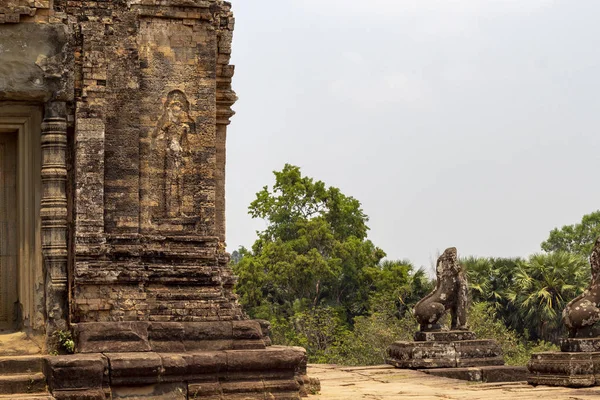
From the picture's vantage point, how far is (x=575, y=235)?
48.7 m

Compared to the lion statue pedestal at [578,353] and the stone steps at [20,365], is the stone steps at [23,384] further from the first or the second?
the lion statue pedestal at [578,353]

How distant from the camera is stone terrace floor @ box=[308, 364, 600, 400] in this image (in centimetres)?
1212

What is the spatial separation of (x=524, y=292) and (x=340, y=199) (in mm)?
9324

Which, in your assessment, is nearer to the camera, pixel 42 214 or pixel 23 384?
pixel 23 384

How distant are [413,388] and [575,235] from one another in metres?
37.0

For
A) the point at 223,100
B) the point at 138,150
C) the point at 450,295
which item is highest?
the point at 223,100

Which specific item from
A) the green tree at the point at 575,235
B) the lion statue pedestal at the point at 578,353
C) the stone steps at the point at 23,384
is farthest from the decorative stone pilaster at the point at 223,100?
the green tree at the point at 575,235

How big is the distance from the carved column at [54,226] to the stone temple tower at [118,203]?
1cm

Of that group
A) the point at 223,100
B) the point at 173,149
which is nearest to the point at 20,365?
the point at 173,149

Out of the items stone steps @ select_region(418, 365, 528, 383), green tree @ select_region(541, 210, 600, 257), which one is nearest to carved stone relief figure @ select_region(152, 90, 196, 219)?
stone steps @ select_region(418, 365, 528, 383)

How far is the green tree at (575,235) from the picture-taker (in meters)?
47.7

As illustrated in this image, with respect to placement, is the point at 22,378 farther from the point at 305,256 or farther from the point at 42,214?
the point at 305,256

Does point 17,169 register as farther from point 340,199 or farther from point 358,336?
point 340,199

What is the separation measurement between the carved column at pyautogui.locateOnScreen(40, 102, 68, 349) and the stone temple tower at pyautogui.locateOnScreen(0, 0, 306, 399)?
0.6 inches
